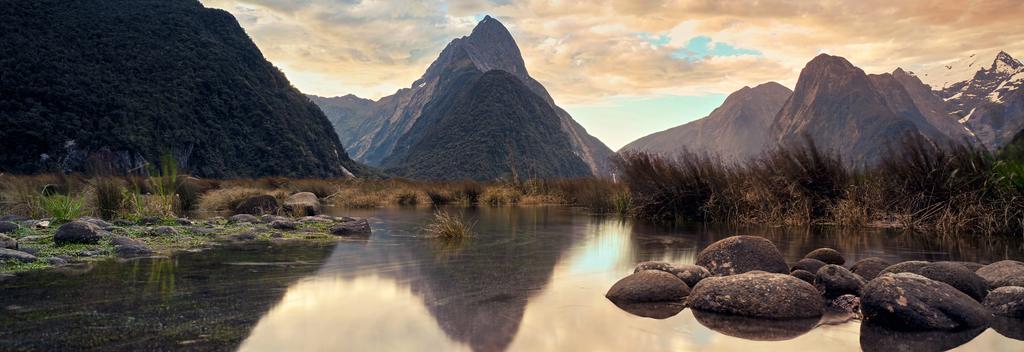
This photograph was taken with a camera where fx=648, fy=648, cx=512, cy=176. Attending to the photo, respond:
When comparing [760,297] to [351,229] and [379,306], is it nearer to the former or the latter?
[379,306]

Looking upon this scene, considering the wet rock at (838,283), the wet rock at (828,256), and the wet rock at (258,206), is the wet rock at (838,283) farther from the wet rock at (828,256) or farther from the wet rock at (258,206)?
the wet rock at (258,206)

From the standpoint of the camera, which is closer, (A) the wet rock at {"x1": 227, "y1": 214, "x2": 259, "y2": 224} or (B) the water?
(B) the water

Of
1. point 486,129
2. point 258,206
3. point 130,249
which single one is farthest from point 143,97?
point 130,249

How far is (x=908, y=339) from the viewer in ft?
13.0

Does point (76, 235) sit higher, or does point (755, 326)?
point (76, 235)

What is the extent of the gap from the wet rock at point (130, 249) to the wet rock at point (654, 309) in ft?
19.1

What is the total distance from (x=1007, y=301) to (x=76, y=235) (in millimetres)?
9709

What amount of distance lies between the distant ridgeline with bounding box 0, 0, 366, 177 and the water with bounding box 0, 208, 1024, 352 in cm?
4113

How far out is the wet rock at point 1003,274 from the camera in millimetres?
5273

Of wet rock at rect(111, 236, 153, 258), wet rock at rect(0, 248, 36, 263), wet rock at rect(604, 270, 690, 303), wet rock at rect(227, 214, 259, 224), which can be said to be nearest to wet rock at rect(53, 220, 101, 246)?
wet rock at rect(111, 236, 153, 258)

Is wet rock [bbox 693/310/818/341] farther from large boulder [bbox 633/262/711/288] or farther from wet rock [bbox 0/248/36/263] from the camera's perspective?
wet rock [bbox 0/248/36/263]

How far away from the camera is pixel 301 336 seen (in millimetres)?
3873

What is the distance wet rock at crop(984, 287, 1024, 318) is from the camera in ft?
15.0

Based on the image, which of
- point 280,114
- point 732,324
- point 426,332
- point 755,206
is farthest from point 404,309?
point 280,114
